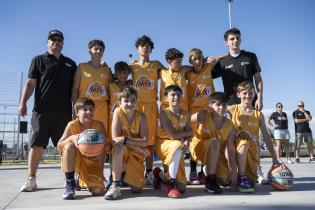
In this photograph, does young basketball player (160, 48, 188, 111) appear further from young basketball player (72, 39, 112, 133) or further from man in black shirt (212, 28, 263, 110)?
young basketball player (72, 39, 112, 133)

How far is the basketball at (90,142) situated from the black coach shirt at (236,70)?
94.9 inches

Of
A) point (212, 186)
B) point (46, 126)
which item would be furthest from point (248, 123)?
point (46, 126)

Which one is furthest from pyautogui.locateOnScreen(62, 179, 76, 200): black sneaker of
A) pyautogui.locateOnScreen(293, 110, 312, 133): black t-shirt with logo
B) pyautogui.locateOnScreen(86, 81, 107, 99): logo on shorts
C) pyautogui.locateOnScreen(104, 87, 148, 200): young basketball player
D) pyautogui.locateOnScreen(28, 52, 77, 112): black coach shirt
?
pyautogui.locateOnScreen(293, 110, 312, 133): black t-shirt with logo

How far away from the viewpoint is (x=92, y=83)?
5145 mm

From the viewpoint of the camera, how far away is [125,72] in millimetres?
5301

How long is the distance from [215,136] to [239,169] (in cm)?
55

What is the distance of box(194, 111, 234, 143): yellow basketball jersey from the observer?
462cm

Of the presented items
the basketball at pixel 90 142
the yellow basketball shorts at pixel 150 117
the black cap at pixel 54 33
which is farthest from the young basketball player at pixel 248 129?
the black cap at pixel 54 33

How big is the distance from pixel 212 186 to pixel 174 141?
2.39ft

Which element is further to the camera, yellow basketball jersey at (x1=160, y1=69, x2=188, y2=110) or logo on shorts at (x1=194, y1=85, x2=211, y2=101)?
logo on shorts at (x1=194, y1=85, x2=211, y2=101)

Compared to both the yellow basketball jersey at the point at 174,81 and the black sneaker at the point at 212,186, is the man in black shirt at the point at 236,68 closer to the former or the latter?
the yellow basketball jersey at the point at 174,81

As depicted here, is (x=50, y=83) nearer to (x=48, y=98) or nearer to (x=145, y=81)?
(x=48, y=98)

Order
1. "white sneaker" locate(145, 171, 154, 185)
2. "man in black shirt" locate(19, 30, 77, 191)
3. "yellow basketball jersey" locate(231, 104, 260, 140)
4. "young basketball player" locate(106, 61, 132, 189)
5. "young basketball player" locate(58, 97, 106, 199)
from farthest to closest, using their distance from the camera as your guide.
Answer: "young basketball player" locate(106, 61, 132, 189)
"white sneaker" locate(145, 171, 154, 185)
"yellow basketball jersey" locate(231, 104, 260, 140)
"man in black shirt" locate(19, 30, 77, 191)
"young basketball player" locate(58, 97, 106, 199)

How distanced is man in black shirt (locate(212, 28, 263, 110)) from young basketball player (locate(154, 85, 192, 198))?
4.23 ft
